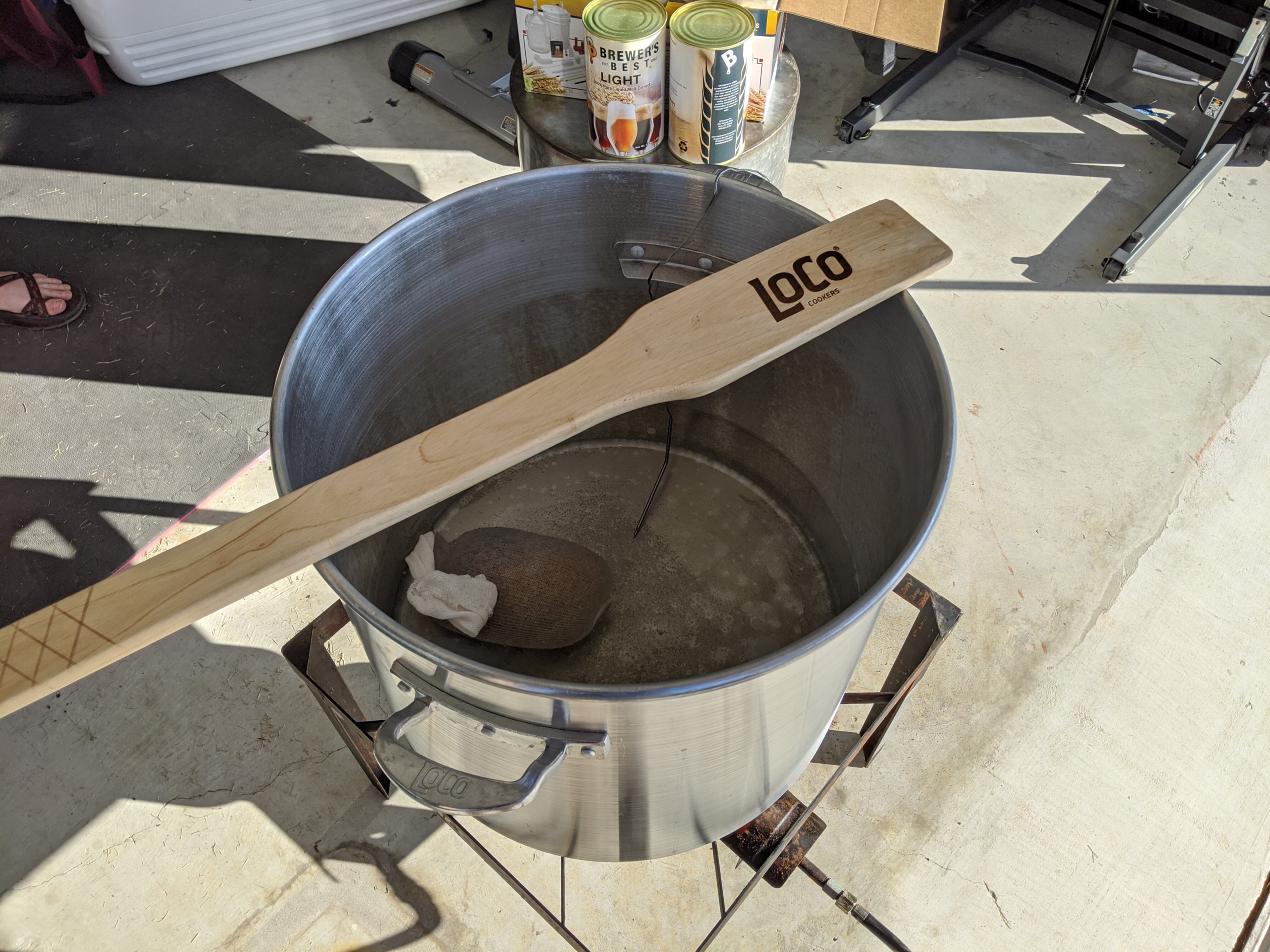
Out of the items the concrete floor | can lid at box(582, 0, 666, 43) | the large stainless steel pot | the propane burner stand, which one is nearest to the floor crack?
the concrete floor

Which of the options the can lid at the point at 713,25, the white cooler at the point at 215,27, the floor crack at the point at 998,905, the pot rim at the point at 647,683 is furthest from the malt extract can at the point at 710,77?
the white cooler at the point at 215,27

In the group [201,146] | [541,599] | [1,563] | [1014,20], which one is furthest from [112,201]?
[1014,20]

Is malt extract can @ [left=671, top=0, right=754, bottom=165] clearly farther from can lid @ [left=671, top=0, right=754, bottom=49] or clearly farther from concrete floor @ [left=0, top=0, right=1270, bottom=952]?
concrete floor @ [left=0, top=0, right=1270, bottom=952]

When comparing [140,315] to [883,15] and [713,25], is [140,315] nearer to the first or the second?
[713,25]

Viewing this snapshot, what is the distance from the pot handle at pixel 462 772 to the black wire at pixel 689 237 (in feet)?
1.68

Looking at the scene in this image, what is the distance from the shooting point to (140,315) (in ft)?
5.64

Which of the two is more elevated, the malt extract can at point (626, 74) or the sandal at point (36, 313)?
the malt extract can at point (626, 74)

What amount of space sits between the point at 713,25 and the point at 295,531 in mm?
810

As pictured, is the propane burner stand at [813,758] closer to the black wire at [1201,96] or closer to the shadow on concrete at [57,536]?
the shadow on concrete at [57,536]

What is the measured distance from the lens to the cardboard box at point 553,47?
123cm

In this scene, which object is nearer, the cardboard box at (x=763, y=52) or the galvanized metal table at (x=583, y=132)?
the cardboard box at (x=763, y=52)

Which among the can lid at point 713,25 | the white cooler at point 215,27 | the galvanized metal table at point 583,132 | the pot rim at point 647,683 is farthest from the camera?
the white cooler at point 215,27

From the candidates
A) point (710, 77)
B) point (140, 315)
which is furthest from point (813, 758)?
point (140, 315)

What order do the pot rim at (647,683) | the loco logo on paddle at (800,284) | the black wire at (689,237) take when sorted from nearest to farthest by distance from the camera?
the pot rim at (647,683)
the loco logo on paddle at (800,284)
the black wire at (689,237)
